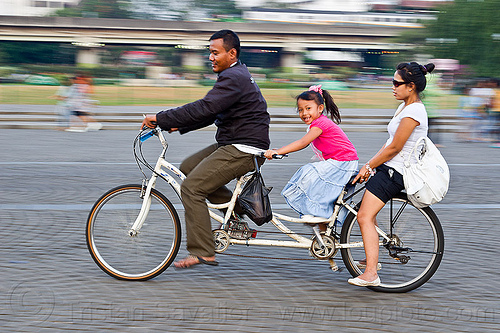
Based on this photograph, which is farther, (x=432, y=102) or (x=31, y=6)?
(x=31, y=6)

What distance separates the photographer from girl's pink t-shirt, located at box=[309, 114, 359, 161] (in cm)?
439

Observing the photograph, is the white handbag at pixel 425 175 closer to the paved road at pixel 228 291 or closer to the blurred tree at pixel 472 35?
the paved road at pixel 228 291

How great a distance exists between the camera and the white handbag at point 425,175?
4098 mm

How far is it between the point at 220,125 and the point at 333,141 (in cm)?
82

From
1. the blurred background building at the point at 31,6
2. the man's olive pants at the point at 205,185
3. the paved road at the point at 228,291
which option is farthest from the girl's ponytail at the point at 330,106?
the blurred background building at the point at 31,6

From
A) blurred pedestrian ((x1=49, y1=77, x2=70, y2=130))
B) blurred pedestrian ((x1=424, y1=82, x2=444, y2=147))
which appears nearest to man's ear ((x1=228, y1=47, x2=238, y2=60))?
blurred pedestrian ((x1=424, y1=82, x2=444, y2=147))

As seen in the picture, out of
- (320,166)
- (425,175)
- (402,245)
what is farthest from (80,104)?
(425,175)

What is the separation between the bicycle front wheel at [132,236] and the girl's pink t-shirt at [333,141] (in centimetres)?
117

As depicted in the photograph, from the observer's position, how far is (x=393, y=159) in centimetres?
423

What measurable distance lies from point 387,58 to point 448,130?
49015 mm

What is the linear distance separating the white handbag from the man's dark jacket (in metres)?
1.04

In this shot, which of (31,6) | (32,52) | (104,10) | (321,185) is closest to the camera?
(321,185)

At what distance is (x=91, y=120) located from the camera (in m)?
18.1

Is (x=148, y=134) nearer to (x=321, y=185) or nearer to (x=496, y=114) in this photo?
(x=321, y=185)
